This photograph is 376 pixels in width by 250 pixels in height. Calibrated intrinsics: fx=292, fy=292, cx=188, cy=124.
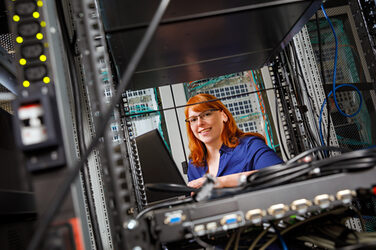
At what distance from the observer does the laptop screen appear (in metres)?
1.58

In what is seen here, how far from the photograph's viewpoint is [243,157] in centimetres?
184

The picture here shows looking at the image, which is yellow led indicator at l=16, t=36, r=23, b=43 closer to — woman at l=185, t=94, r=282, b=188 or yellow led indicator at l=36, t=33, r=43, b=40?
yellow led indicator at l=36, t=33, r=43, b=40

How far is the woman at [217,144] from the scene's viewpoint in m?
1.83

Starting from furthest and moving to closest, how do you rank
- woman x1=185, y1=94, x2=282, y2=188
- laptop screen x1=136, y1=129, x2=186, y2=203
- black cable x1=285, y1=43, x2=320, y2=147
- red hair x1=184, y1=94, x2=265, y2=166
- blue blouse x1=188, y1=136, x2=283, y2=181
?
red hair x1=184, y1=94, x2=265, y2=166 < woman x1=185, y1=94, x2=282, y2=188 < blue blouse x1=188, y1=136, x2=283, y2=181 < laptop screen x1=136, y1=129, x2=186, y2=203 < black cable x1=285, y1=43, x2=320, y2=147

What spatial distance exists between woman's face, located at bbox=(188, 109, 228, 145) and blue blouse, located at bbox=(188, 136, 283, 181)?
0.11 meters

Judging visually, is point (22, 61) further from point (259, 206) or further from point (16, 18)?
point (259, 206)

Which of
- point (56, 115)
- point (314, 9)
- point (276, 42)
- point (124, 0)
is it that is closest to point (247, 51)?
point (276, 42)

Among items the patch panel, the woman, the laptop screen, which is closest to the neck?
the woman

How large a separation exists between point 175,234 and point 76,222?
19cm

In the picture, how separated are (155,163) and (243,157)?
0.58 m

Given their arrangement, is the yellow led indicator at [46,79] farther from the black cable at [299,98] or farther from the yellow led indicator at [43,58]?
the black cable at [299,98]

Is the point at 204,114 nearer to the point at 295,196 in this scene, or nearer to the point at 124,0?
the point at 124,0

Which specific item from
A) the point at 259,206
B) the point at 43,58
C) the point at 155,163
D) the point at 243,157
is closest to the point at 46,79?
the point at 43,58

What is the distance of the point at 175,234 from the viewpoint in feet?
1.78
